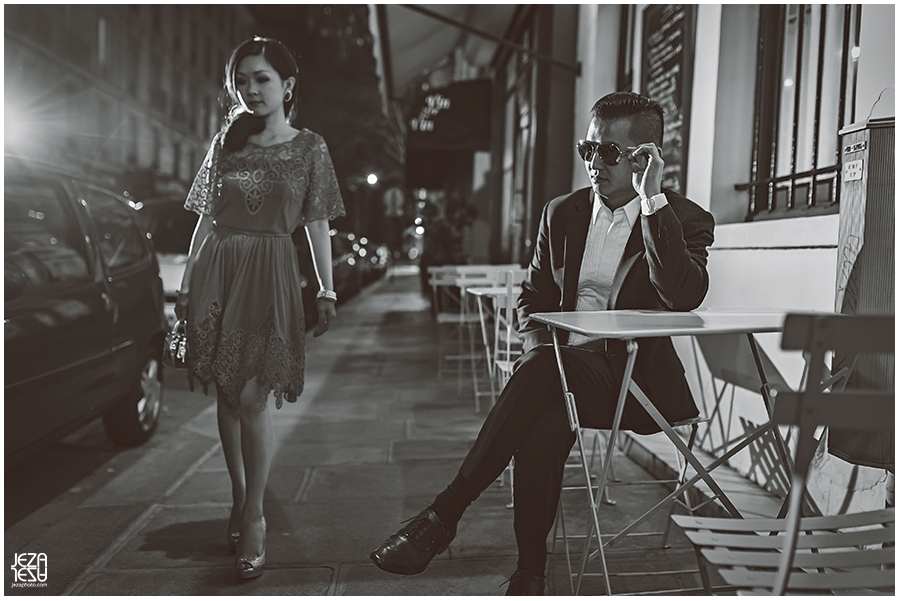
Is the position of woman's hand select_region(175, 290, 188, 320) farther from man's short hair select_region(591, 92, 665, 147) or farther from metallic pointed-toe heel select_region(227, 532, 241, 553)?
man's short hair select_region(591, 92, 665, 147)

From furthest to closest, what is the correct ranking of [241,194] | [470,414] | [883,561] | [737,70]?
[470,414]
[737,70]
[241,194]
[883,561]

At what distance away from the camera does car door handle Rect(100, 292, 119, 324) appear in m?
4.48

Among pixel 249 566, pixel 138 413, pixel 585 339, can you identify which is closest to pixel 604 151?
pixel 585 339

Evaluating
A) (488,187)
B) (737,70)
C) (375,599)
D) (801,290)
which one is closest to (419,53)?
(488,187)

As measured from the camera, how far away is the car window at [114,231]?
4.68 meters

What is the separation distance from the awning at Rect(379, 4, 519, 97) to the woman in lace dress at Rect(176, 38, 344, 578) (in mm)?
6544

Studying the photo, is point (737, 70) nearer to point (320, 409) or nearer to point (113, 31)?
point (320, 409)

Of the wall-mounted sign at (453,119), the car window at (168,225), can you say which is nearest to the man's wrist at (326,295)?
the car window at (168,225)

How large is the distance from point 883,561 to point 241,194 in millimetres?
2370

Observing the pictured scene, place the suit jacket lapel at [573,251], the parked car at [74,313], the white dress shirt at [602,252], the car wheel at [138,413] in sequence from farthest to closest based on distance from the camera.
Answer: the car wheel at [138,413]
the parked car at [74,313]
the suit jacket lapel at [573,251]
the white dress shirt at [602,252]

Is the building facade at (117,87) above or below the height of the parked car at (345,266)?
Answer: above

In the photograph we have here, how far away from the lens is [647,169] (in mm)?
2518

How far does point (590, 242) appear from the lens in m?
2.88

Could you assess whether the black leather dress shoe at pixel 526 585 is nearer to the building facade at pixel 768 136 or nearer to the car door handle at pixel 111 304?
the building facade at pixel 768 136
